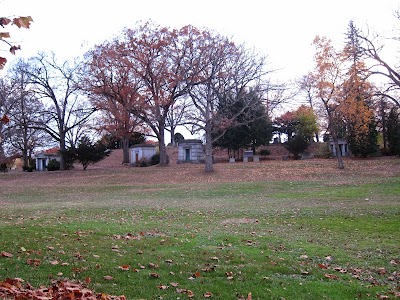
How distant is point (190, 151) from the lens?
164ft

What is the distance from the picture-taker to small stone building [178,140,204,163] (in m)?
49.8

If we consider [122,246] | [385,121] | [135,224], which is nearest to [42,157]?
[385,121]

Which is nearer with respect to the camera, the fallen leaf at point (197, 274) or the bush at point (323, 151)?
the fallen leaf at point (197, 274)

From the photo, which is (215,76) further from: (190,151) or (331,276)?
(331,276)

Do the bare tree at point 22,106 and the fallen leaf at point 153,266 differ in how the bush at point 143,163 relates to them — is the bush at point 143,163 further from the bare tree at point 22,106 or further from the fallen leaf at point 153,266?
the fallen leaf at point 153,266

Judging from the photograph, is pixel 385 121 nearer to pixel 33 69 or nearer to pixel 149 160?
pixel 149 160

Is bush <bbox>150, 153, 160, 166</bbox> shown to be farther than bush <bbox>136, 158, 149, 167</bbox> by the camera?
Yes

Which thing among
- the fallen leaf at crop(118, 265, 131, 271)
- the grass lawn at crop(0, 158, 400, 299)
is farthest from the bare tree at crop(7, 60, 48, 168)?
the fallen leaf at crop(118, 265, 131, 271)

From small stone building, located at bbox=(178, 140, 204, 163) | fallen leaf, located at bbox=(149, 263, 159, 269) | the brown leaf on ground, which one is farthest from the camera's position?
small stone building, located at bbox=(178, 140, 204, 163)

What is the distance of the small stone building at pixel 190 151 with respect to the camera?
49.8m

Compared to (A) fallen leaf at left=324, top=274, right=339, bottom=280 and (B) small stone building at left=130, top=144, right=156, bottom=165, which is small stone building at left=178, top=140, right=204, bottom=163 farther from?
(A) fallen leaf at left=324, top=274, right=339, bottom=280

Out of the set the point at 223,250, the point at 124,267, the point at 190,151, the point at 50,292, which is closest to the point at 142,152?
the point at 190,151

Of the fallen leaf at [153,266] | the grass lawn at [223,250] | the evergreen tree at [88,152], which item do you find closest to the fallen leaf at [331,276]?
the grass lawn at [223,250]

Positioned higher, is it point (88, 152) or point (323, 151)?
point (88, 152)
